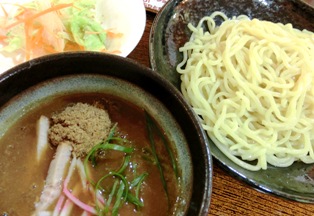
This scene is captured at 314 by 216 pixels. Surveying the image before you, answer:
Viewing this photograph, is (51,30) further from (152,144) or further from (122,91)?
(152,144)

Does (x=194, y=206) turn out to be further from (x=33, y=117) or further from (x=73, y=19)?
(x=73, y=19)

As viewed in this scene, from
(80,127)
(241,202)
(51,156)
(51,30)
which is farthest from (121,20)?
(241,202)

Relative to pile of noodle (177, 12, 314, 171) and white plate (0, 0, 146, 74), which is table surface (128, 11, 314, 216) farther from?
white plate (0, 0, 146, 74)

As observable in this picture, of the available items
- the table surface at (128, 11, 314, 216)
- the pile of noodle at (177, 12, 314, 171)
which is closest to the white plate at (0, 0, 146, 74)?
the pile of noodle at (177, 12, 314, 171)

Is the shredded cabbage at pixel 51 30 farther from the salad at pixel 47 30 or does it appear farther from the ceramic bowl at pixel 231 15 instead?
the ceramic bowl at pixel 231 15

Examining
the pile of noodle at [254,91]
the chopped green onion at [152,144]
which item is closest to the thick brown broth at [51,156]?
the chopped green onion at [152,144]
